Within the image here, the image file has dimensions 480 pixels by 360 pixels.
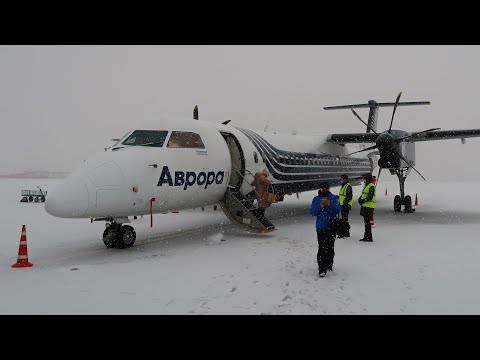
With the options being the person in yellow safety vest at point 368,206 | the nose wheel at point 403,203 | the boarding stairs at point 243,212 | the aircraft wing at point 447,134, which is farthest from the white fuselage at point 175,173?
the aircraft wing at point 447,134

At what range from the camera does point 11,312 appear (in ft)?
15.5

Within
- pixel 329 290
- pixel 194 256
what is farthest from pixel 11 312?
pixel 329 290

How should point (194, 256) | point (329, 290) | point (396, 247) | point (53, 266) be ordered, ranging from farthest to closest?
point (396, 247), point (194, 256), point (53, 266), point (329, 290)

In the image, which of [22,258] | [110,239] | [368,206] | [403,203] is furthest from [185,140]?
[403,203]

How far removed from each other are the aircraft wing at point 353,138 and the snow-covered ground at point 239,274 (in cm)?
676

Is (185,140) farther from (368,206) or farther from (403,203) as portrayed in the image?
(403,203)

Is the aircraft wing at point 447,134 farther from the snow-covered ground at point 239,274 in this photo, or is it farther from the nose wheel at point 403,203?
the snow-covered ground at point 239,274

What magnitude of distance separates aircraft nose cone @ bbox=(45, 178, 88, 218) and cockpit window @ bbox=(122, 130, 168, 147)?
1.81m

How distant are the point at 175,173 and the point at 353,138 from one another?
1121cm

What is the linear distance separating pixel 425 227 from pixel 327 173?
5.80 metres

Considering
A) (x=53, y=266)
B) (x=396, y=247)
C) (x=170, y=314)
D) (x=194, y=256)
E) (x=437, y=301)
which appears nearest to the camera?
(x=170, y=314)

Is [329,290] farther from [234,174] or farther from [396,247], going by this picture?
[234,174]

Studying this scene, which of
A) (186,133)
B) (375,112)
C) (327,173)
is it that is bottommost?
(327,173)

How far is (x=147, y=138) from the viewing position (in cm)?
892
